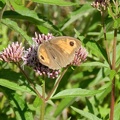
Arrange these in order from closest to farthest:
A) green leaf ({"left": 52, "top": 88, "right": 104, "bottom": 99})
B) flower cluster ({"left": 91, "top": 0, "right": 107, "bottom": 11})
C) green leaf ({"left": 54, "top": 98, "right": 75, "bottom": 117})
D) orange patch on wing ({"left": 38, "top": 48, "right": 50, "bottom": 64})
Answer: orange patch on wing ({"left": 38, "top": 48, "right": 50, "bottom": 64}) → green leaf ({"left": 52, "top": 88, "right": 104, "bottom": 99}) → flower cluster ({"left": 91, "top": 0, "right": 107, "bottom": 11}) → green leaf ({"left": 54, "top": 98, "right": 75, "bottom": 117})

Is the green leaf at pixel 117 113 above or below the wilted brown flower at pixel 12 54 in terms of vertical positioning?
below

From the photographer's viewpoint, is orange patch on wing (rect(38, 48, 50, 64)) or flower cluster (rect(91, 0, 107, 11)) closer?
orange patch on wing (rect(38, 48, 50, 64))

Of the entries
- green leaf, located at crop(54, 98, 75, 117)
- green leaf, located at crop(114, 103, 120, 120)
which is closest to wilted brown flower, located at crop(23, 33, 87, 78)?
green leaf, located at crop(114, 103, 120, 120)

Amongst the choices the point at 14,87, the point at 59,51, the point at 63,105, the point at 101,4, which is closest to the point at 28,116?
the point at 14,87

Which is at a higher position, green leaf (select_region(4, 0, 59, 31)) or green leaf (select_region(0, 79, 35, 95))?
green leaf (select_region(4, 0, 59, 31))

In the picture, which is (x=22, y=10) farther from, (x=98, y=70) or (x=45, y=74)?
(x=98, y=70)

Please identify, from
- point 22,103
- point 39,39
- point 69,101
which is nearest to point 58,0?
point 39,39

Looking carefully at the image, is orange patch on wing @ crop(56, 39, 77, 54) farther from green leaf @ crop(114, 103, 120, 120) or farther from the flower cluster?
green leaf @ crop(114, 103, 120, 120)

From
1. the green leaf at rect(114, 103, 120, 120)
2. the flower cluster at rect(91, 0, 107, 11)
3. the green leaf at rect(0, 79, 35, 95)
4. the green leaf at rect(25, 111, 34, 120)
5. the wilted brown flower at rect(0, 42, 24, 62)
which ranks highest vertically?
the flower cluster at rect(91, 0, 107, 11)

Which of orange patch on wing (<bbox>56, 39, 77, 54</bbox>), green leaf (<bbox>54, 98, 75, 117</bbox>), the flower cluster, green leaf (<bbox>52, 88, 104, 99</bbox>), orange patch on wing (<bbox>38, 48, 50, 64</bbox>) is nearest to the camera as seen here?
orange patch on wing (<bbox>38, 48, 50, 64</bbox>)

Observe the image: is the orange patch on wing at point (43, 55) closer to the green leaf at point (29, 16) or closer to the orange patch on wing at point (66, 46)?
the orange patch on wing at point (66, 46)


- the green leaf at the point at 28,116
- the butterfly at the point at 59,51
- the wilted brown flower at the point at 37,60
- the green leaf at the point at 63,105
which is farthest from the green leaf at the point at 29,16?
the green leaf at the point at 63,105
